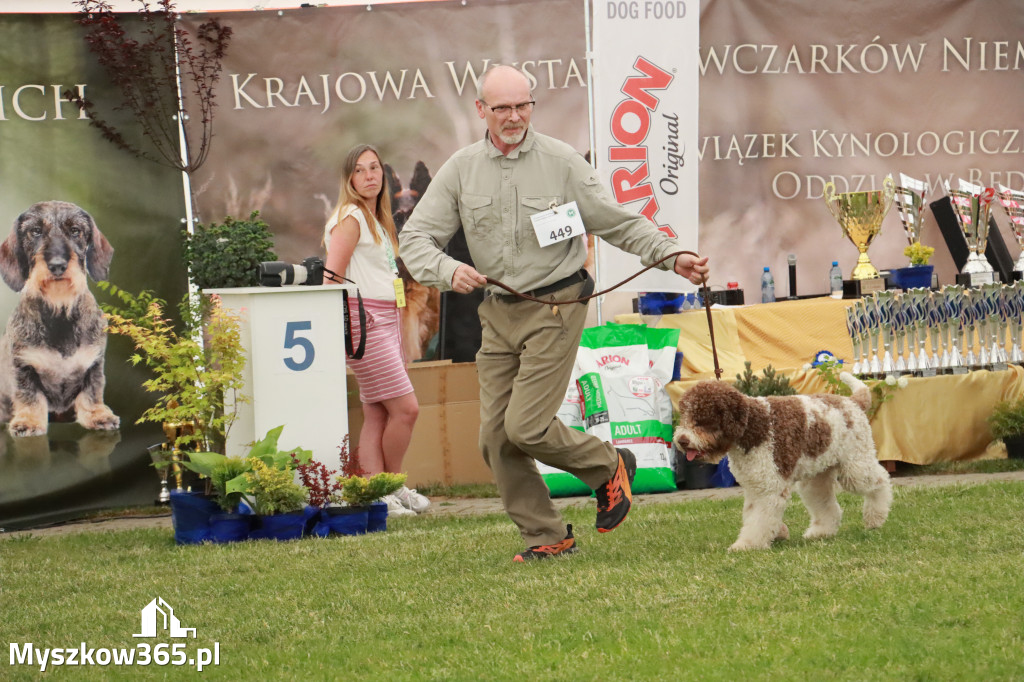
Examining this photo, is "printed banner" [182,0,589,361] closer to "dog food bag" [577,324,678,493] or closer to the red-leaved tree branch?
the red-leaved tree branch

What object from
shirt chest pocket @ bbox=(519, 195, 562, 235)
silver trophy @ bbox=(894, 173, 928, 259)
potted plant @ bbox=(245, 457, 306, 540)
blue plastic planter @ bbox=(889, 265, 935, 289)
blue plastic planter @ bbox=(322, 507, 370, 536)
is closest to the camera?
shirt chest pocket @ bbox=(519, 195, 562, 235)

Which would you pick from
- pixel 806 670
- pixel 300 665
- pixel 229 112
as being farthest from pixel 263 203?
pixel 806 670

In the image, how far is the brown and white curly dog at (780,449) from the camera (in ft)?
16.7

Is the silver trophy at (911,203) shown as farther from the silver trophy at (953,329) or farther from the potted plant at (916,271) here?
the silver trophy at (953,329)

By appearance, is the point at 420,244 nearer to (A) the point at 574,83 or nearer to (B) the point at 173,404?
(B) the point at 173,404

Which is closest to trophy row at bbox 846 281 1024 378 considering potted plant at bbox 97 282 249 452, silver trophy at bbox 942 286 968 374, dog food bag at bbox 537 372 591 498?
silver trophy at bbox 942 286 968 374

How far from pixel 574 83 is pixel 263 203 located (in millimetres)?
2398

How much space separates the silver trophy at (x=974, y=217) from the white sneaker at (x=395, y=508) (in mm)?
4380

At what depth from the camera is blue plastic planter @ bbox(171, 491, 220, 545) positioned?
6.80m

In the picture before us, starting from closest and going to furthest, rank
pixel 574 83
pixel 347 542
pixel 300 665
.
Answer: pixel 300 665, pixel 347 542, pixel 574 83

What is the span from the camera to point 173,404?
738 centimetres

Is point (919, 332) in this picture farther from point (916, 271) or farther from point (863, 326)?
point (916, 271)

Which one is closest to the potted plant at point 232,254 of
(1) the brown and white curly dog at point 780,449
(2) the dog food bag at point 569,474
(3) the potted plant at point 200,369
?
(3) the potted plant at point 200,369

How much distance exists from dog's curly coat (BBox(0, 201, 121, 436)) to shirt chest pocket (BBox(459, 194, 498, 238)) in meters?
4.14
